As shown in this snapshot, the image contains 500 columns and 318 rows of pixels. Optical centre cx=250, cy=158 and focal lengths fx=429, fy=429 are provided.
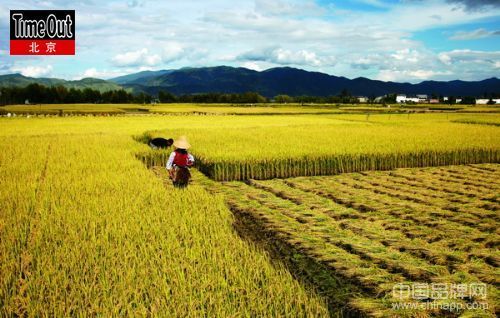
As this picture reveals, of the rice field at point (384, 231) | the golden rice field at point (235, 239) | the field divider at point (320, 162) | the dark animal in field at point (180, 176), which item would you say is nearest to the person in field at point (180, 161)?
the dark animal in field at point (180, 176)

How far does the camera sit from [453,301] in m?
4.07

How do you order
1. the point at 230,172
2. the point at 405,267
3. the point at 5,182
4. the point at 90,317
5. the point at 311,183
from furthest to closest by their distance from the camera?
the point at 230,172, the point at 311,183, the point at 5,182, the point at 405,267, the point at 90,317

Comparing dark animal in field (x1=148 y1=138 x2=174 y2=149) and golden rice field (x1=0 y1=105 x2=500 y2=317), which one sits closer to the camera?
golden rice field (x1=0 y1=105 x2=500 y2=317)

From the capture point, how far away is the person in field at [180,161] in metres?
8.09

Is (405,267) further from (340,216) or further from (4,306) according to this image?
(4,306)

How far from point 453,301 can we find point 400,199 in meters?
4.99

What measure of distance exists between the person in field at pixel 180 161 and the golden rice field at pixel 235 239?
52cm

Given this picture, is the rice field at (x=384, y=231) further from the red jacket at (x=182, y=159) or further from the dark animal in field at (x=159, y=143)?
the dark animal in field at (x=159, y=143)

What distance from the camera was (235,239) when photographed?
519 cm

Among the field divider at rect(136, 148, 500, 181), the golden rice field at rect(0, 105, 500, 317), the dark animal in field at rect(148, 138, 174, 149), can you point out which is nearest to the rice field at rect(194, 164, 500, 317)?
the golden rice field at rect(0, 105, 500, 317)

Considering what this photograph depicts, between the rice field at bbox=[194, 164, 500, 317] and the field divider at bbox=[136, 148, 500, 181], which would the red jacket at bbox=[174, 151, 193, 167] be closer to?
the rice field at bbox=[194, 164, 500, 317]

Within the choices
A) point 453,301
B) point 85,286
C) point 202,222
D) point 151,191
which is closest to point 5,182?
point 151,191

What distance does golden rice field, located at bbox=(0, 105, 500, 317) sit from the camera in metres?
3.58

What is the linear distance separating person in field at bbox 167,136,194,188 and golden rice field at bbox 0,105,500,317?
52 centimetres
